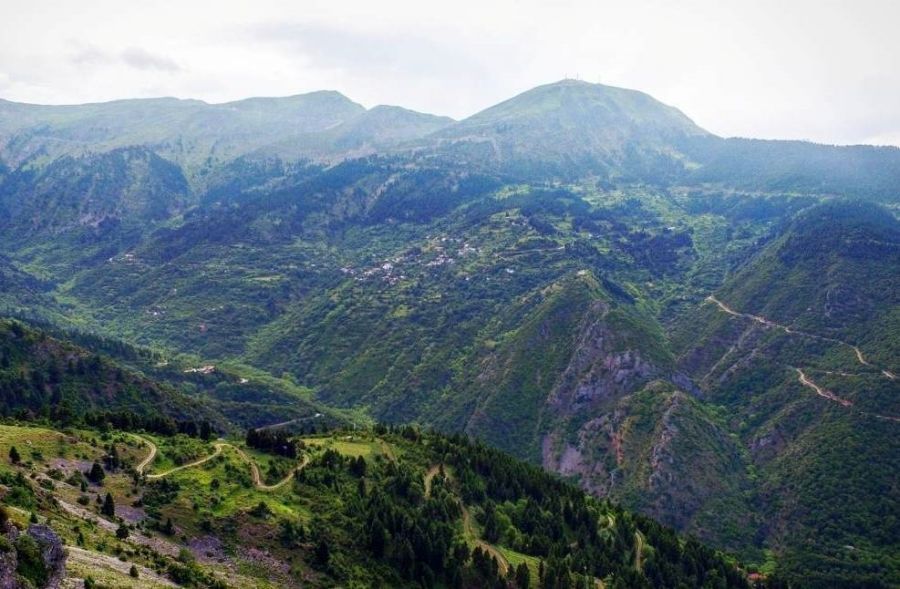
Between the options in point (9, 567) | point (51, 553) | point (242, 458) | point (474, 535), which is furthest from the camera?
point (474, 535)

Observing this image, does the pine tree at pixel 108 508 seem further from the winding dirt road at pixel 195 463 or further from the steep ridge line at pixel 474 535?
the steep ridge line at pixel 474 535

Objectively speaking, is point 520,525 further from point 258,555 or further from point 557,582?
point 258,555

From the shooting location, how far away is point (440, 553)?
116 metres

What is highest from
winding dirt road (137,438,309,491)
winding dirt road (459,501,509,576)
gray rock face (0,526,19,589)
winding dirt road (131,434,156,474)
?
gray rock face (0,526,19,589)

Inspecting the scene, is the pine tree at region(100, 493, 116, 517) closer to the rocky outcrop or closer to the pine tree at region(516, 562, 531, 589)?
the rocky outcrop

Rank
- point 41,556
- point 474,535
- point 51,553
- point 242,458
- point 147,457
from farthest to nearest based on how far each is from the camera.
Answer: point 474,535 → point 242,458 → point 147,457 → point 51,553 → point 41,556

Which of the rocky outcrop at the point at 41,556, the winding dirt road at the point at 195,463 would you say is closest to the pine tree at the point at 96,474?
the winding dirt road at the point at 195,463

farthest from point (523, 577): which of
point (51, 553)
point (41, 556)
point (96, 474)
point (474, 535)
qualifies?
point (41, 556)

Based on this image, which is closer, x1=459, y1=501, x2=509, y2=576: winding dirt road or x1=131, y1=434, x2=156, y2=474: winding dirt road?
x1=131, y1=434, x2=156, y2=474: winding dirt road

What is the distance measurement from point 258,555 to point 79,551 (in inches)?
1277

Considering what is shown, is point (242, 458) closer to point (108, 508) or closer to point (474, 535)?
point (108, 508)

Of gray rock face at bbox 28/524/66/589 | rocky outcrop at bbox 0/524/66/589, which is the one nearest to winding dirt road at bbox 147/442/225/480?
gray rock face at bbox 28/524/66/589

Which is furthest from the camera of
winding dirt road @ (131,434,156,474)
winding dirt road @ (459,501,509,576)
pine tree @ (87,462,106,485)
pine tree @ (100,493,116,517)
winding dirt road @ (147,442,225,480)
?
Answer: winding dirt road @ (459,501,509,576)

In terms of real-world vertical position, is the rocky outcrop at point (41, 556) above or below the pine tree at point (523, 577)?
above
